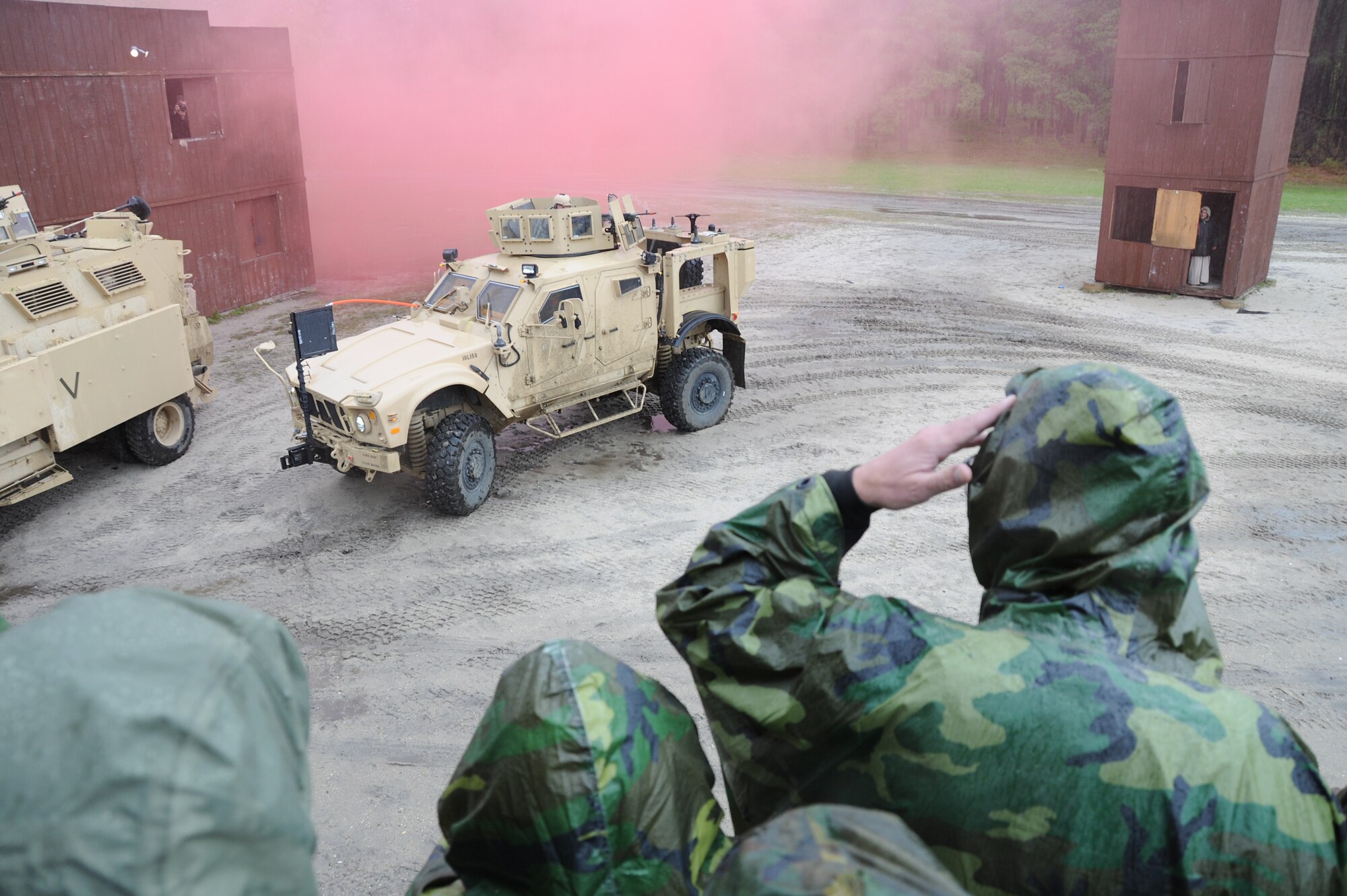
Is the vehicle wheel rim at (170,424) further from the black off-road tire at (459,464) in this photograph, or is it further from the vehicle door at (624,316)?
the vehicle door at (624,316)

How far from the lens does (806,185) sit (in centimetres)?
2698

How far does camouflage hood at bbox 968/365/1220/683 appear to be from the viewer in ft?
6.57

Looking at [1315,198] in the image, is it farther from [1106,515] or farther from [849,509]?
[849,509]

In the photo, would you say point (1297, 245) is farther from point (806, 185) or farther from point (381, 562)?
point (381, 562)

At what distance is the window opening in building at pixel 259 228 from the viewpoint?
16062mm

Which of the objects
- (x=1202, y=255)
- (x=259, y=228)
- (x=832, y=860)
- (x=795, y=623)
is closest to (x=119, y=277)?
(x=259, y=228)

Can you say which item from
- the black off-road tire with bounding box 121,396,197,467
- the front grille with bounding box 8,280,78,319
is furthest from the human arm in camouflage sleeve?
the black off-road tire with bounding box 121,396,197,467

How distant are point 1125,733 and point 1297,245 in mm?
18620

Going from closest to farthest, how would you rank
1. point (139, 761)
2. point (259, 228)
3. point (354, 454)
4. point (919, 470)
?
point (139, 761)
point (919, 470)
point (354, 454)
point (259, 228)

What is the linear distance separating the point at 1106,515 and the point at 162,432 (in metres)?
9.66

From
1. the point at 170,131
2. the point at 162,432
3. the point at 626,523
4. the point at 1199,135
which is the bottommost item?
the point at 626,523

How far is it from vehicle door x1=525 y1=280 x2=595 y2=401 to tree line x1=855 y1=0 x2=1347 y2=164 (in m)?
23.3

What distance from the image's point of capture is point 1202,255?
14438mm

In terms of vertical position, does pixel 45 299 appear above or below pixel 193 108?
below
